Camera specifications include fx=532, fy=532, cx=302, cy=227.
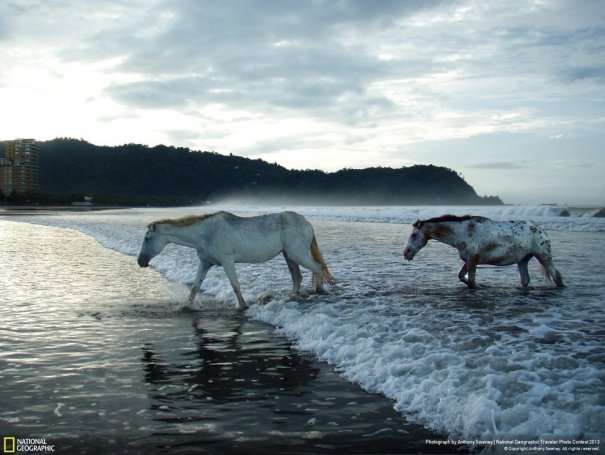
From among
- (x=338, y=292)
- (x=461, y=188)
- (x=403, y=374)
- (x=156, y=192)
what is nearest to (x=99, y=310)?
(x=338, y=292)

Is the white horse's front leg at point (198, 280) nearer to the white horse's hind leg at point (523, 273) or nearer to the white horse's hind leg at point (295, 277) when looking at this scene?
the white horse's hind leg at point (295, 277)

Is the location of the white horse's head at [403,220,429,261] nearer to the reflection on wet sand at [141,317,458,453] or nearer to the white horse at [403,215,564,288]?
the white horse at [403,215,564,288]

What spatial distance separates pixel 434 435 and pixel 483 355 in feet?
5.16

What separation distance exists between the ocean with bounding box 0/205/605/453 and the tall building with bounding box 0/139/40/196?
4864 inches

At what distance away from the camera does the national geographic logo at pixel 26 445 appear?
3586 mm

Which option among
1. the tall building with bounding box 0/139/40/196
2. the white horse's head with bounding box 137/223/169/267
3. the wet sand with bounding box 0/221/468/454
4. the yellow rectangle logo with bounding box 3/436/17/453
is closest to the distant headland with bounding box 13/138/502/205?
the tall building with bounding box 0/139/40/196

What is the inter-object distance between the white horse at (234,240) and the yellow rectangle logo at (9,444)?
18.2 feet

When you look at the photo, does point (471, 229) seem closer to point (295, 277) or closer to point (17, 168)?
point (295, 277)

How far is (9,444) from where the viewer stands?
3670 millimetres

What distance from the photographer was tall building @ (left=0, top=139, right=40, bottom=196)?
118500 millimetres

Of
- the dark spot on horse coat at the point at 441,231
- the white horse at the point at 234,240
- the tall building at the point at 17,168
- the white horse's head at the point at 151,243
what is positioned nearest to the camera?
the white horse at the point at 234,240

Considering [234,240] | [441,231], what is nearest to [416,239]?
[441,231]

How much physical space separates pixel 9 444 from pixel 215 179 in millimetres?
165596

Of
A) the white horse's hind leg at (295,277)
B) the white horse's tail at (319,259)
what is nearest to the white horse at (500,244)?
the white horse's tail at (319,259)
